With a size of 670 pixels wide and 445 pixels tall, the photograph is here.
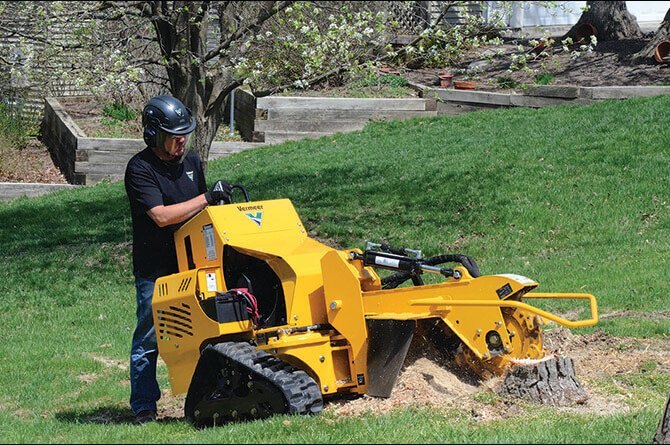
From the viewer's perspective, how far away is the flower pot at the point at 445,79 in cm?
2241

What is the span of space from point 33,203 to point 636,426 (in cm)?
1457

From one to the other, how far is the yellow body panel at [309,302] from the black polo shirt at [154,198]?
17 cm

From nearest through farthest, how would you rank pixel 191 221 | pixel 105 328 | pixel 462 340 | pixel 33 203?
1. pixel 462 340
2. pixel 191 221
3. pixel 105 328
4. pixel 33 203

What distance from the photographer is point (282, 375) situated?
20.4 ft

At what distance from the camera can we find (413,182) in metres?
15.6

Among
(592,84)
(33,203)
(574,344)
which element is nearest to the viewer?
(574,344)

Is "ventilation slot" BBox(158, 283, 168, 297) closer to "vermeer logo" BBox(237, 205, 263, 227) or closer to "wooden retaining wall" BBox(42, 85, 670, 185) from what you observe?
"vermeer logo" BBox(237, 205, 263, 227)

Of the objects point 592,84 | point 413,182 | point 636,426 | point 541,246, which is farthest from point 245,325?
point 592,84

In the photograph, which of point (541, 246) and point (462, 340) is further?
point (541, 246)

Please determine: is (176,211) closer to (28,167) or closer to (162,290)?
(162,290)

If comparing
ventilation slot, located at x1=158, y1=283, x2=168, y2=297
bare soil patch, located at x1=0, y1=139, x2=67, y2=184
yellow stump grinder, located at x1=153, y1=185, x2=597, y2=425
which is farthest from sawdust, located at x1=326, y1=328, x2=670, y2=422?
bare soil patch, located at x1=0, y1=139, x2=67, y2=184

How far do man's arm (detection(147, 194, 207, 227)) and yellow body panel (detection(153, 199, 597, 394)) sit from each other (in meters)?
0.07

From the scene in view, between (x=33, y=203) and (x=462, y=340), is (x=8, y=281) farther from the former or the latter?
(x=462, y=340)

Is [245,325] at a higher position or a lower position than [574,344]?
higher
